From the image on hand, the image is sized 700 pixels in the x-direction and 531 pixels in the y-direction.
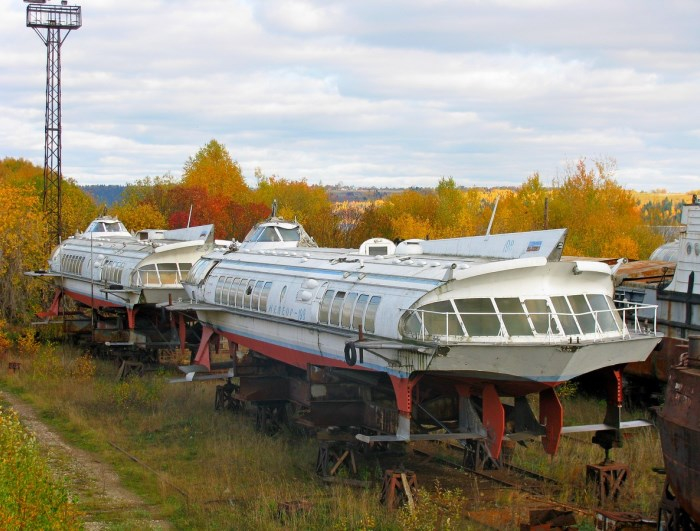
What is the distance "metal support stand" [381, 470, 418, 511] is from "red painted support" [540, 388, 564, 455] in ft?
9.91

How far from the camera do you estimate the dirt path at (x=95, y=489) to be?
1797cm

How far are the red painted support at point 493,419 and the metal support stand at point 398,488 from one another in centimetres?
167

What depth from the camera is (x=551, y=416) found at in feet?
61.8

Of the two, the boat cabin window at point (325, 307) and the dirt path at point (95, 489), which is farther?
the boat cabin window at point (325, 307)

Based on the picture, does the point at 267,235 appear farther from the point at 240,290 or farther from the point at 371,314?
the point at 371,314

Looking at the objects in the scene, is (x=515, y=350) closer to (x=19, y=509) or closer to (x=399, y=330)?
(x=399, y=330)

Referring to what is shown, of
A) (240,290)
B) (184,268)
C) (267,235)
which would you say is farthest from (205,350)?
(184,268)

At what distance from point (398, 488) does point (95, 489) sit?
695cm

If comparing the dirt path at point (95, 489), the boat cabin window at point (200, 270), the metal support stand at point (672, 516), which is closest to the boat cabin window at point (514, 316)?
the metal support stand at point (672, 516)

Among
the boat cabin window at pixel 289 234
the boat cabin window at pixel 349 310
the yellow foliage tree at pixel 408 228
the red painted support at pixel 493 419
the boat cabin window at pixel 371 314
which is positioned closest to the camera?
the red painted support at pixel 493 419

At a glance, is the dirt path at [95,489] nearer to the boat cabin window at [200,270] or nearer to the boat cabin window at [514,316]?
the boat cabin window at [200,270]

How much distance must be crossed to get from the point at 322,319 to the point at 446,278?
15.1ft

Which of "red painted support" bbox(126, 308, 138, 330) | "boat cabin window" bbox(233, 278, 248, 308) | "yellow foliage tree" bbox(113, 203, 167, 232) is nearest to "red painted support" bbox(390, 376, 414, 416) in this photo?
"boat cabin window" bbox(233, 278, 248, 308)

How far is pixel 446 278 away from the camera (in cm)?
1808
